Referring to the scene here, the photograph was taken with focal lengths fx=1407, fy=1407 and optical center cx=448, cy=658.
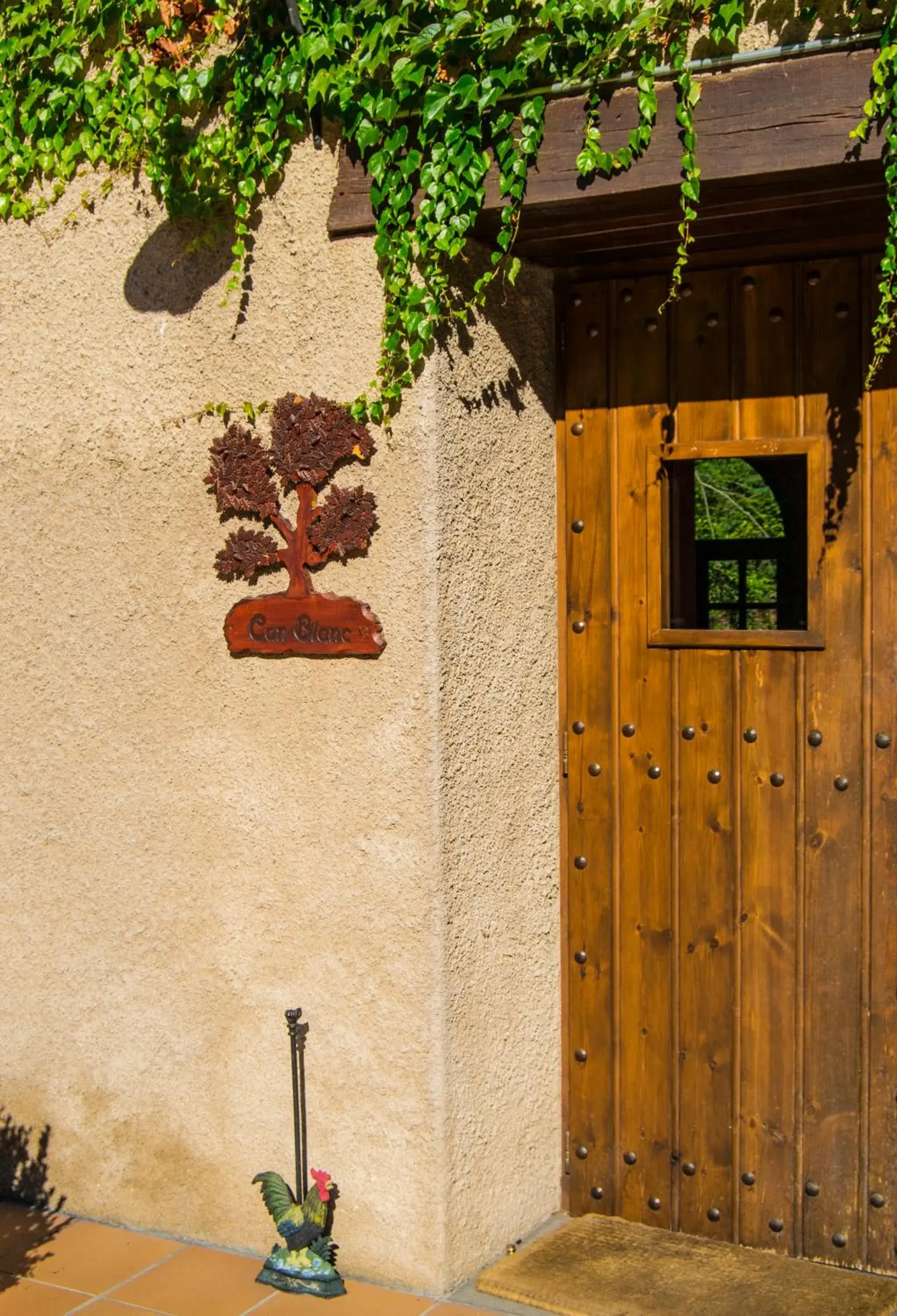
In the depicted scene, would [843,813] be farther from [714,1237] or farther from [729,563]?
[714,1237]

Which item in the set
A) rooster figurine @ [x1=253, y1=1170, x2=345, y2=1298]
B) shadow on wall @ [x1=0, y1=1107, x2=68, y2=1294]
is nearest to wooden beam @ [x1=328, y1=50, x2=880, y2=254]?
rooster figurine @ [x1=253, y1=1170, x2=345, y2=1298]

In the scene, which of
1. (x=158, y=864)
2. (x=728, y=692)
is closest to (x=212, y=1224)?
(x=158, y=864)

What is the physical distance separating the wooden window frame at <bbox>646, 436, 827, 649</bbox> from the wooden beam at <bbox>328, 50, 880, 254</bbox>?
607 millimetres

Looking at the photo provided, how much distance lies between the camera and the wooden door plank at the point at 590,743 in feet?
11.8

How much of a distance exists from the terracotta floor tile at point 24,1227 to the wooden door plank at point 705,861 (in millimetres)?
1705

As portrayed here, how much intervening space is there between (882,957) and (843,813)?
34 centimetres

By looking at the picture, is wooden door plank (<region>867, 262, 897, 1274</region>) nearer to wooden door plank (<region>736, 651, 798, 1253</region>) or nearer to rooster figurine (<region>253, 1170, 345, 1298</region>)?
wooden door plank (<region>736, 651, 798, 1253</region>)

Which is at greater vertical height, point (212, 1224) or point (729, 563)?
point (729, 563)

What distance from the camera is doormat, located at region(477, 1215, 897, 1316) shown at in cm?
310

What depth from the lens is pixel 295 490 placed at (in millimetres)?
3477

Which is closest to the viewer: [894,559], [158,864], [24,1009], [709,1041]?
[894,559]

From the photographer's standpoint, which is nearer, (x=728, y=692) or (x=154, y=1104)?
(x=728, y=692)

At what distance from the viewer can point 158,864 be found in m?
3.74

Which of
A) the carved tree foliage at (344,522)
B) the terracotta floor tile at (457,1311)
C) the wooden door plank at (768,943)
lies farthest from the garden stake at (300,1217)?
the carved tree foliage at (344,522)
